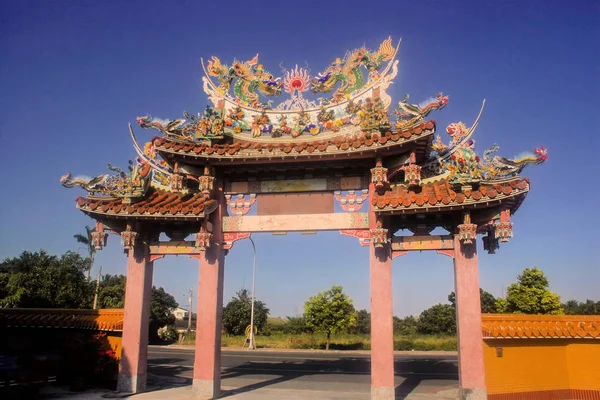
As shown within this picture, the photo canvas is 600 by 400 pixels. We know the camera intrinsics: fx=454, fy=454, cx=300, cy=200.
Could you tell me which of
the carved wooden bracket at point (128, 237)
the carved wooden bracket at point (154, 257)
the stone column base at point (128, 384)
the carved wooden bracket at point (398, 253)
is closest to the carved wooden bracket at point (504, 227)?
the carved wooden bracket at point (398, 253)

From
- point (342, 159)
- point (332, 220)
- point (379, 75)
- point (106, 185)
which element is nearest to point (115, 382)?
point (106, 185)

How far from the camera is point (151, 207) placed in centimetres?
1267

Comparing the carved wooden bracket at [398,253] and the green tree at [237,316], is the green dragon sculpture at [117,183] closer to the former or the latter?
the carved wooden bracket at [398,253]

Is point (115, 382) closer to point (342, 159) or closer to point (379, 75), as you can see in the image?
point (342, 159)

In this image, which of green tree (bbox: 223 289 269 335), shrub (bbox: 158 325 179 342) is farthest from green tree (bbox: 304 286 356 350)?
shrub (bbox: 158 325 179 342)

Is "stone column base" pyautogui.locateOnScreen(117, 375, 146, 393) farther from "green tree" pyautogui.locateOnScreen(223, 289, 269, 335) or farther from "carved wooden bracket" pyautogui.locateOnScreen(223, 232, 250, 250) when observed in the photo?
"green tree" pyautogui.locateOnScreen(223, 289, 269, 335)

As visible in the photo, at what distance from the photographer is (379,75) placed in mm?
13508

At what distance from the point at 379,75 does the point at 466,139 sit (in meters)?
3.15

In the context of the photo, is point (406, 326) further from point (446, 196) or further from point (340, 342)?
point (446, 196)

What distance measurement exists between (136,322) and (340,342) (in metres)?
32.1

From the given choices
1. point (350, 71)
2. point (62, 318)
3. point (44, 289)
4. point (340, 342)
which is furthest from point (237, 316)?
point (350, 71)

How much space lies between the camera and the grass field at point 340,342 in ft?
132

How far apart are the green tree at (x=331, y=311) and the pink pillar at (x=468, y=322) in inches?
1051

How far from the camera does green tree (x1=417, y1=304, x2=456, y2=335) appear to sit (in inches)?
1836
